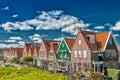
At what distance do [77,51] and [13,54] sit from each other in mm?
57998

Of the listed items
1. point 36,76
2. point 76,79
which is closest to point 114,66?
point 76,79

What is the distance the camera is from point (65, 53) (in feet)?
206

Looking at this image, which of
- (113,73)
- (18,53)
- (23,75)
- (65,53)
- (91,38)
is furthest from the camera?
(18,53)

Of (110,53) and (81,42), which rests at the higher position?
(81,42)

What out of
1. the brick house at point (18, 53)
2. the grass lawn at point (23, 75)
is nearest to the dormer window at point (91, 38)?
the grass lawn at point (23, 75)

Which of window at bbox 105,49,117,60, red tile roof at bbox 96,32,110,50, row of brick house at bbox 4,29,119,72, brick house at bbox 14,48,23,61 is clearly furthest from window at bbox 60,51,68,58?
brick house at bbox 14,48,23,61

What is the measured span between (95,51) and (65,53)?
11.8 meters

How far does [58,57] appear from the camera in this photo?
67188mm

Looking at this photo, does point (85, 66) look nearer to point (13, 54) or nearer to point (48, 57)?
point (48, 57)

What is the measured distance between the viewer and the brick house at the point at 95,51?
2088 inches

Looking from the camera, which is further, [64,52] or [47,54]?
[47,54]

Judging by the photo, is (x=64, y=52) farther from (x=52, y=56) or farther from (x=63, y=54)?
(x=52, y=56)

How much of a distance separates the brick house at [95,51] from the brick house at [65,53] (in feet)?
12.3

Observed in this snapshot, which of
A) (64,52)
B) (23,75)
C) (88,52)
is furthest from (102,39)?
(23,75)
